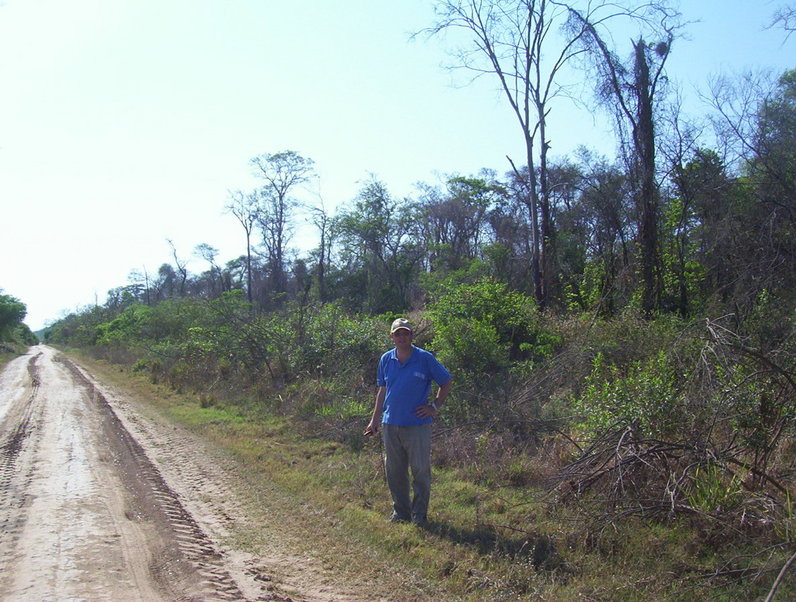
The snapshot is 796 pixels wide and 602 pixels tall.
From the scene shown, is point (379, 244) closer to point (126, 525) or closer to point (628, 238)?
point (628, 238)

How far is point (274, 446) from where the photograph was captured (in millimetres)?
9305

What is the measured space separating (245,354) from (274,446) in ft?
21.8

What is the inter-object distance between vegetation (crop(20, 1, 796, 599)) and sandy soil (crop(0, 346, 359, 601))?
3.13 ft

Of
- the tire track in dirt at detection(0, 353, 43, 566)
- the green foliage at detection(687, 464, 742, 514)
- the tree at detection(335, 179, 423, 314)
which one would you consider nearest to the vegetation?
the green foliage at detection(687, 464, 742, 514)

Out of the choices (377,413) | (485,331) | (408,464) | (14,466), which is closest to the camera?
(408,464)

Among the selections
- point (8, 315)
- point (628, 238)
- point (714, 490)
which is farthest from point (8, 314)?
point (714, 490)

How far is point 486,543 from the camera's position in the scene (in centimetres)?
497

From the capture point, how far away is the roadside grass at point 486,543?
13.4 feet

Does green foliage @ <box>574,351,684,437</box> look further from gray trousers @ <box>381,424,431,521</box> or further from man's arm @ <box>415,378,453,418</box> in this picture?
gray trousers @ <box>381,424,431,521</box>

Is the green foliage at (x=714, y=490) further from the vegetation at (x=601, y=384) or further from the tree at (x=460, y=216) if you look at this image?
the tree at (x=460, y=216)

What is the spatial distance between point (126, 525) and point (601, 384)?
6.49 m

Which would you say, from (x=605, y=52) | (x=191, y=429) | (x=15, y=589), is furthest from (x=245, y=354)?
(x=605, y=52)

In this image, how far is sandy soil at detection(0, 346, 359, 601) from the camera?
168 inches

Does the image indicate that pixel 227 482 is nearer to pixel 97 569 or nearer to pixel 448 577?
pixel 97 569
